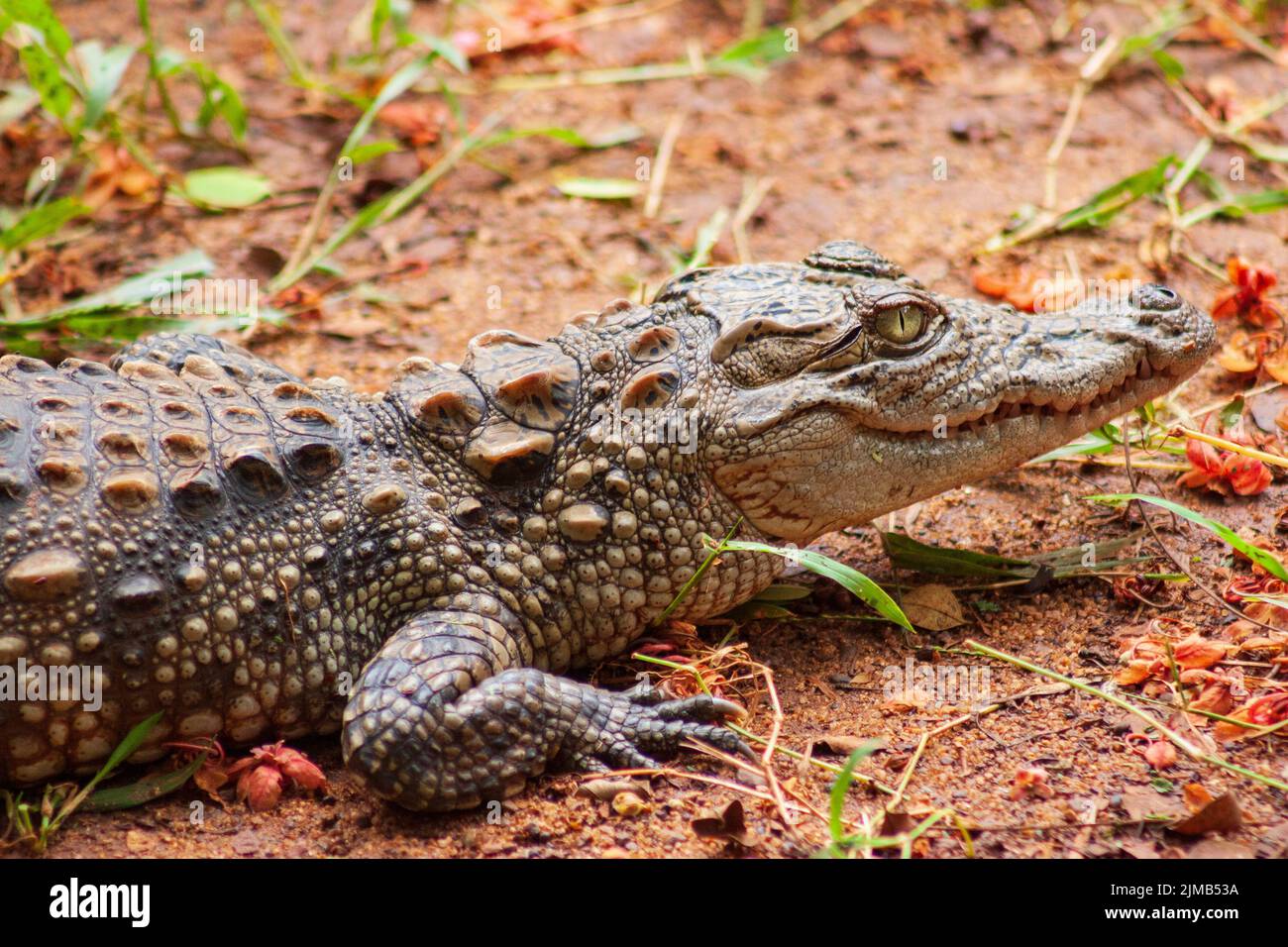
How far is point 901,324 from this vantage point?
13.9 feet

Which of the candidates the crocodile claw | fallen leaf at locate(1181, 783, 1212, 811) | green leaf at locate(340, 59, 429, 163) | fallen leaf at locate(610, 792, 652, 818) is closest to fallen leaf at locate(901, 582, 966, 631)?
the crocodile claw

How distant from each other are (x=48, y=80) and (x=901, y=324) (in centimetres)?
456

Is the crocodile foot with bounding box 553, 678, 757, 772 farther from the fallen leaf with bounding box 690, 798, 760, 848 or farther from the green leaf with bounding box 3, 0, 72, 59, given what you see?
the green leaf with bounding box 3, 0, 72, 59

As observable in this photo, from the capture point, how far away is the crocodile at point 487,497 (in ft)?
12.1

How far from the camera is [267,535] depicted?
3865 mm

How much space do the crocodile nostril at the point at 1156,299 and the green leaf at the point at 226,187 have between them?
4.71 meters

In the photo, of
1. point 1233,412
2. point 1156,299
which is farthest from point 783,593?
point 1233,412

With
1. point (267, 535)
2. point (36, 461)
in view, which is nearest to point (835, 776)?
point (267, 535)

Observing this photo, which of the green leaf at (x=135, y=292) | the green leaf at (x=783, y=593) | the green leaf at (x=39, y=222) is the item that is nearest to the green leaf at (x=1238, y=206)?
the green leaf at (x=783, y=593)

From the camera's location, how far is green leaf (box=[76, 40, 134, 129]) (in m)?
6.28

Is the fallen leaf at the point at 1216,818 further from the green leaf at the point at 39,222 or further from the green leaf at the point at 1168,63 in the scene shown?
the green leaf at the point at 39,222

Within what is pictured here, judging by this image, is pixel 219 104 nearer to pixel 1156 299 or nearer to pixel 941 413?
pixel 941 413

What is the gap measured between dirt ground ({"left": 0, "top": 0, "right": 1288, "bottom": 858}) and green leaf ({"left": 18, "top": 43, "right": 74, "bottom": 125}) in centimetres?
75

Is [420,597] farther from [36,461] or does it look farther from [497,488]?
[36,461]
